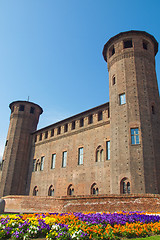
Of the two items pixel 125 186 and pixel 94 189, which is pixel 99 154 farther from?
pixel 125 186

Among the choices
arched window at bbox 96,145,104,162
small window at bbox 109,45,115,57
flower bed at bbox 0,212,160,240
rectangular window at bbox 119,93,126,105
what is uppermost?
small window at bbox 109,45,115,57

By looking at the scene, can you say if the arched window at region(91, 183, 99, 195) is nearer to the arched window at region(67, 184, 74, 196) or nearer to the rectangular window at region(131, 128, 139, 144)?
the arched window at region(67, 184, 74, 196)

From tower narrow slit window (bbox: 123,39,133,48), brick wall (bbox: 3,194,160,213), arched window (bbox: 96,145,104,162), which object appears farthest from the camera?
tower narrow slit window (bbox: 123,39,133,48)

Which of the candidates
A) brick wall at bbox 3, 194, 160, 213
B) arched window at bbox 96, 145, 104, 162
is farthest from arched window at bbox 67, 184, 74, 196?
arched window at bbox 96, 145, 104, 162

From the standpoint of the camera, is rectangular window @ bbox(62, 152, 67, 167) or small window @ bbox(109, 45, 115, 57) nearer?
small window @ bbox(109, 45, 115, 57)

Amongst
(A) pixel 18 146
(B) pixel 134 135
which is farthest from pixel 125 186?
(A) pixel 18 146

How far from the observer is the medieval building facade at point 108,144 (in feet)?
53.7

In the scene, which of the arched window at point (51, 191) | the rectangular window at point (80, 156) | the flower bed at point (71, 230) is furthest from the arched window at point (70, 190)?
the flower bed at point (71, 230)

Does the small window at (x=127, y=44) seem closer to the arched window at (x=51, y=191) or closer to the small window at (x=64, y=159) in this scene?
the small window at (x=64, y=159)

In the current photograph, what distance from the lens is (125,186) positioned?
1602 cm

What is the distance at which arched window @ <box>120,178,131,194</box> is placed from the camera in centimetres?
1581

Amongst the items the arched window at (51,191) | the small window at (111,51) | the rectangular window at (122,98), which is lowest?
the arched window at (51,191)

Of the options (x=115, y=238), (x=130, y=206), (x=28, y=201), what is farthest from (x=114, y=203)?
(x=28, y=201)

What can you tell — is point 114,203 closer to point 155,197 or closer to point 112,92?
point 155,197
